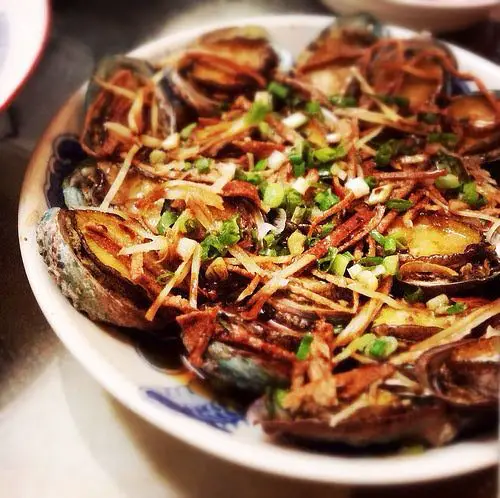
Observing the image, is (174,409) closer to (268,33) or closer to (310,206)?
(310,206)

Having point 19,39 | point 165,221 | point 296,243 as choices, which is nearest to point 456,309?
point 296,243

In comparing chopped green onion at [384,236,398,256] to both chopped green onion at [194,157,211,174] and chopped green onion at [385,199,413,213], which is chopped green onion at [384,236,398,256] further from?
chopped green onion at [194,157,211,174]

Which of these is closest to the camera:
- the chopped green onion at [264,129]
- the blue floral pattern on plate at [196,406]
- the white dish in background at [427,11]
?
the blue floral pattern on plate at [196,406]

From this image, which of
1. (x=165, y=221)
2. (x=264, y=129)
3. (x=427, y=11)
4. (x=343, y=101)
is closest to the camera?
(x=165, y=221)

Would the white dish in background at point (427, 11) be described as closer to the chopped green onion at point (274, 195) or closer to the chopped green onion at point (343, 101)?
the chopped green onion at point (343, 101)

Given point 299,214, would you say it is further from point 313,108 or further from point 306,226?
point 313,108

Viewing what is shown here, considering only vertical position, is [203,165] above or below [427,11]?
below

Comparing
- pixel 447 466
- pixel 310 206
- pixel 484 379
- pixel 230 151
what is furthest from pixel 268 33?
pixel 447 466

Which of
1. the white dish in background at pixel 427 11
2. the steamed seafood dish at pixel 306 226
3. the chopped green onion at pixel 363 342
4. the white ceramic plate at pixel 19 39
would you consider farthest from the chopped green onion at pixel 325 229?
the white dish in background at pixel 427 11
